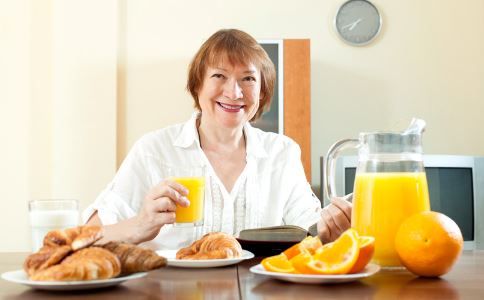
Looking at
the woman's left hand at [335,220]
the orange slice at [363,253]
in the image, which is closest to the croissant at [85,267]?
the orange slice at [363,253]

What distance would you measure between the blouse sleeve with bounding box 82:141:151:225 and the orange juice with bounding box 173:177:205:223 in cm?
48

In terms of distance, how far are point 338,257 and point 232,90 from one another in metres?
1.27

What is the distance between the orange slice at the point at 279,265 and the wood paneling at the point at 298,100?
9.17 feet

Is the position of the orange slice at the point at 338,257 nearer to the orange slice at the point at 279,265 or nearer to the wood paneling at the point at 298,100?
the orange slice at the point at 279,265

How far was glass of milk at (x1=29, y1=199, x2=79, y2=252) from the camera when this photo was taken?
5.01ft

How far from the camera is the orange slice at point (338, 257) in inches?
43.8

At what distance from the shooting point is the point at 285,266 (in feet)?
3.80

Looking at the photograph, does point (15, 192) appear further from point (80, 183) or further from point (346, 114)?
point (346, 114)

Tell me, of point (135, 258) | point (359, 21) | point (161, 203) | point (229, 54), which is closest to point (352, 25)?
point (359, 21)

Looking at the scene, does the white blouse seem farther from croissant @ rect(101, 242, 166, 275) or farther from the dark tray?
croissant @ rect(101, 242, 166, 275)

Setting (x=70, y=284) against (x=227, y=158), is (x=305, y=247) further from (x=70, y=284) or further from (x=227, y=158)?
(x=227, y=158)

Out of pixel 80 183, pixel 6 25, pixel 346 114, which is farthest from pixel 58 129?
pixel 346 114

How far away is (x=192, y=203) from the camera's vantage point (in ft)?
5.24

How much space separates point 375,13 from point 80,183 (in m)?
2.04
